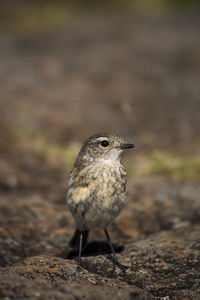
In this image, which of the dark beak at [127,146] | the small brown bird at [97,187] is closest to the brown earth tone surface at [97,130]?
the small brown bird at [97,187]

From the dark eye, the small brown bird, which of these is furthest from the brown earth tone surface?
the dark eye

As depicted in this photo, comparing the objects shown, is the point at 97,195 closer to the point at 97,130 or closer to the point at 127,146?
the point at 127,146

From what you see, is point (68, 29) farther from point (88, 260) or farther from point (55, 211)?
point (88, 260)

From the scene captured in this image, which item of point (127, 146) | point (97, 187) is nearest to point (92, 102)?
point (127, 146)

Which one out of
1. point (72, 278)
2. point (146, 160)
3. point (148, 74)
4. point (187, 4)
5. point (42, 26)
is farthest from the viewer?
point (187, 4)

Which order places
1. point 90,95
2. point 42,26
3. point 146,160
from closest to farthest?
point 146,160, point 90,95, point 42,26

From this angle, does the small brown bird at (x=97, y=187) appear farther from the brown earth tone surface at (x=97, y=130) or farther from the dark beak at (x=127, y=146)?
the brown earth tone surface at (x=97, y=130)

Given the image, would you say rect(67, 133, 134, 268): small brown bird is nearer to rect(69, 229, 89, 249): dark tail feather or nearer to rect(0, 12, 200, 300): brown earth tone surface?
rect(69, 229, 89, 249): dark tail feather

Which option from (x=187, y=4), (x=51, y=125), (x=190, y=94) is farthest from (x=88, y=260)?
(x=187, y=4)
